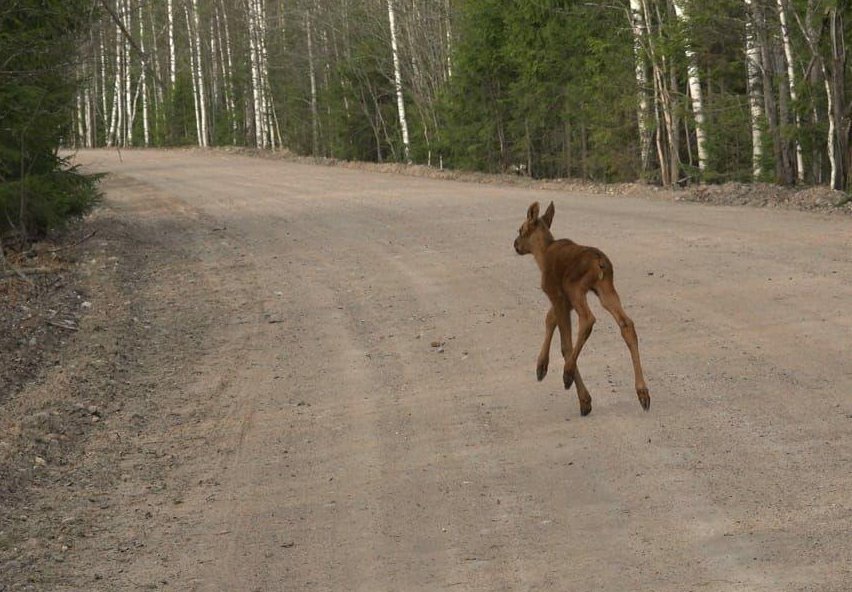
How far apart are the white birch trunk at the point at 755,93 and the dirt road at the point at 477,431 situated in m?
9.69

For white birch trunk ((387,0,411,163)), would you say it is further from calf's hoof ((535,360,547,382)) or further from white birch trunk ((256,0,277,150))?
calf's hoof ((535,360,547,382))

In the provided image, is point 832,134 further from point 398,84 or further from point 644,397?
point 398,84

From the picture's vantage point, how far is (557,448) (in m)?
7.36

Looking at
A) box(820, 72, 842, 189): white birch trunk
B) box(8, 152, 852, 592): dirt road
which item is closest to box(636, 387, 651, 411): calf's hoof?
box(8, 152, 852, 592): dirt road

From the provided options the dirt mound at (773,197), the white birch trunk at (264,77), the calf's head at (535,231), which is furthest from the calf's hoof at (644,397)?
the white birch trunk at (264,77)

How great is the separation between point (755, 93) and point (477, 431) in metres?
20.4

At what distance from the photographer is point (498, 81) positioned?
39.1 metres

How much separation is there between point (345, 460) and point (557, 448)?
125 cm

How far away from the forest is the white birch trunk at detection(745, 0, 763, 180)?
0.19 feet

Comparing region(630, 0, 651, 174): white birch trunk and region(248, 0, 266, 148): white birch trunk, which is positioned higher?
region(248, 0, 266, 148): white birch trunk

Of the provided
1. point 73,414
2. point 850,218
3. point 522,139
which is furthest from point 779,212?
point 522,139

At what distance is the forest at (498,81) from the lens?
1597cm

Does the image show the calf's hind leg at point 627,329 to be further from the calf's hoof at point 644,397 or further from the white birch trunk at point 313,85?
the white birch trunk at point 313,85

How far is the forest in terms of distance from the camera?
16.0 meters
